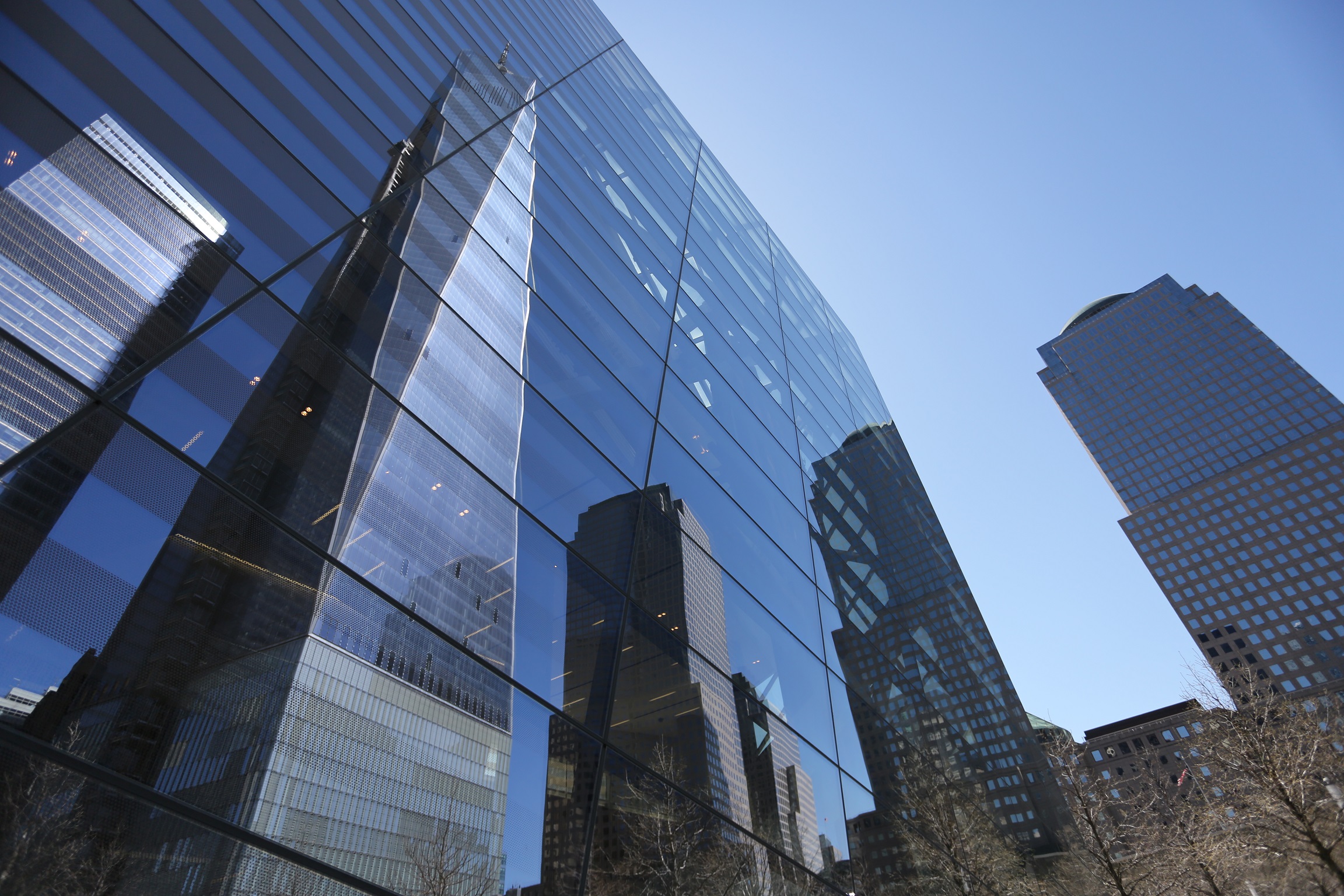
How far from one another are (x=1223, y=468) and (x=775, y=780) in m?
187

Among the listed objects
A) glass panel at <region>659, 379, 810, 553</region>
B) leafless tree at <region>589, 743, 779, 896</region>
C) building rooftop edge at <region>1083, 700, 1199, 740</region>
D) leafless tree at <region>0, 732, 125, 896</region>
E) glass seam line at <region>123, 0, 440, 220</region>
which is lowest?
leafless tree at <region>0, 732, 125, 896</region>

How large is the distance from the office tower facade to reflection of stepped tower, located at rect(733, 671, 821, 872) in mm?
136011

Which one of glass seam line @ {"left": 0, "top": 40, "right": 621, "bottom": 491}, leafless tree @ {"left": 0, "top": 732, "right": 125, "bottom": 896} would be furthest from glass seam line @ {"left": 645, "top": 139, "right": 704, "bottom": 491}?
leafless tree @ {"left": 0, "top": 732, "right": 125, "bottom": 896}

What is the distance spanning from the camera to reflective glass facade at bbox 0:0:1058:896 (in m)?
4.41

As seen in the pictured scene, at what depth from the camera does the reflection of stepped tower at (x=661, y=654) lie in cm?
766

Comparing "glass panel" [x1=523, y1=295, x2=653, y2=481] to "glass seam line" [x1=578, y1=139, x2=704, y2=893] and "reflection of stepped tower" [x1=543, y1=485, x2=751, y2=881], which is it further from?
"reflection of stepped tower" [x1=543, y1=485, x2=751, y2=881]

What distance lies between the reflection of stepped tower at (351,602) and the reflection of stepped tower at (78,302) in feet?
1.71

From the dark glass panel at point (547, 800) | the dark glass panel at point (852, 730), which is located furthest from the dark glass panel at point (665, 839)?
the dark glass panel at point (852, 730)

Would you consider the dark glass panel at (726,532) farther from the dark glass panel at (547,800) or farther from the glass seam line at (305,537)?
the dark glass panel at (547,800)

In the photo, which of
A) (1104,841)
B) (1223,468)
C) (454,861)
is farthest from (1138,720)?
(454,861)

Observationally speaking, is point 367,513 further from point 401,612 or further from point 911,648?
point 911,648

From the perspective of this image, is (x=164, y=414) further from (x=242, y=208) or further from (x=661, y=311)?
(x=661, y=311)

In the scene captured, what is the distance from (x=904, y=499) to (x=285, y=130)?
2039 centimetres

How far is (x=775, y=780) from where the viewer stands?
10086 mm
